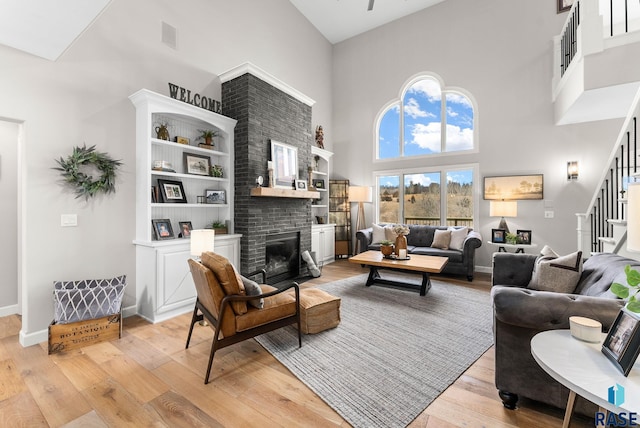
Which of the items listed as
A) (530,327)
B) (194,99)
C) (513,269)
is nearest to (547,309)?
(530,327)

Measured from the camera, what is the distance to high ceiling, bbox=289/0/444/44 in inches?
240

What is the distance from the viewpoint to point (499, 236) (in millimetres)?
5121

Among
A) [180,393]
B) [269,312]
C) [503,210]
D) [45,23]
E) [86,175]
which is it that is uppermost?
[45,23]

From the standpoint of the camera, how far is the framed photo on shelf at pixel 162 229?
3.41m

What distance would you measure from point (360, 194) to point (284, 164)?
2.52m

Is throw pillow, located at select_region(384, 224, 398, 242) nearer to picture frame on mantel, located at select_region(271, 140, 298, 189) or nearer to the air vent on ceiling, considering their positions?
picture frame on mantel, located at select_region(271, 140, 298, 189)

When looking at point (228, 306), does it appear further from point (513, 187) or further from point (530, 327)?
point (513, 187)

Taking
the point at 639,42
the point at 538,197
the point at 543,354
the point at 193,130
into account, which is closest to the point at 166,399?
the point at 543,354

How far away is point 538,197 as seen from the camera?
509 centimetres

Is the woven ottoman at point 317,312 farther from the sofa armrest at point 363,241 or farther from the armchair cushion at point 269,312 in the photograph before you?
the sofa armrest at point 363,241

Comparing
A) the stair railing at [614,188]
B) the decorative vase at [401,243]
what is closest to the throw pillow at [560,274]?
the stair railing at [614,188]

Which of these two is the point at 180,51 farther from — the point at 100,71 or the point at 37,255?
the point at 37,255

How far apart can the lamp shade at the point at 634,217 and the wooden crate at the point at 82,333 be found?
391 cm

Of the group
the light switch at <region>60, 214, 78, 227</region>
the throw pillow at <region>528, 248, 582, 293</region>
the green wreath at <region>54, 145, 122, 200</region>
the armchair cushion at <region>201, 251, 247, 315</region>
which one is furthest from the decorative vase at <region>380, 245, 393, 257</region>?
the light switch at <region>60, 214, 78, 227</region>
